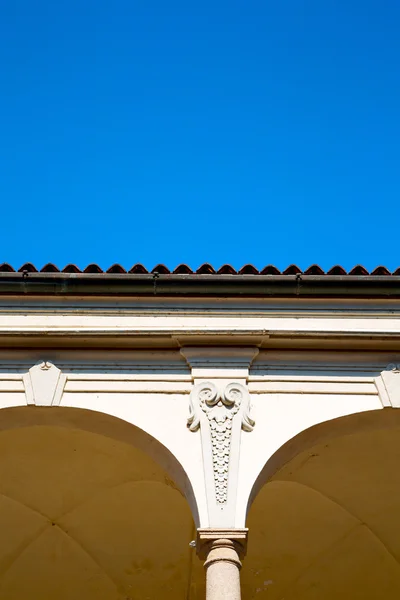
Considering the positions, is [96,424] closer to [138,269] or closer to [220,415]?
[220,415]

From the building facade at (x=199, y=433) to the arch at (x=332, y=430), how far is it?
18mm

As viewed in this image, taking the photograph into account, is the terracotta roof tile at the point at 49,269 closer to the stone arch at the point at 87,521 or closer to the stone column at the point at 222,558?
the stone arch at the point at 87,521

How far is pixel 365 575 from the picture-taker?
9.55 meters

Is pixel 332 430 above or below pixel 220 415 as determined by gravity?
above

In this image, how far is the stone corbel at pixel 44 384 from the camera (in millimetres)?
7496

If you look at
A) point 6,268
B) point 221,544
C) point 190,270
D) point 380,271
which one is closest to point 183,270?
point 190,270

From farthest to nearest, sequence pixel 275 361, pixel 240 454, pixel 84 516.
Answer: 1. pixel 84 516
2. pixel 275 361
3. pixel 240 454

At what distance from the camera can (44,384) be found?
7.56 meters

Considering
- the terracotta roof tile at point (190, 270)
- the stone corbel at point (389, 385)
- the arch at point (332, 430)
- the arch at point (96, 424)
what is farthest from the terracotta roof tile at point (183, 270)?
the stone corbel at point (389, 385)

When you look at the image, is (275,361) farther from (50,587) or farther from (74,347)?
(50,587)

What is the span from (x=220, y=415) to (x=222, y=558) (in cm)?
121

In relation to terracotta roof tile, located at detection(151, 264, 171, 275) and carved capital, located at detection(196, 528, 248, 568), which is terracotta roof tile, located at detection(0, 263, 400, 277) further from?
carved capital, located at detection(196, 528, 248, 568)

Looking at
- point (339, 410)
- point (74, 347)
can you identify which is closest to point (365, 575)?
point (339, 410)

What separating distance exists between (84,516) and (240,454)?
282 cm
